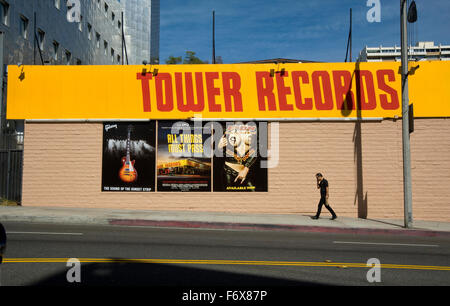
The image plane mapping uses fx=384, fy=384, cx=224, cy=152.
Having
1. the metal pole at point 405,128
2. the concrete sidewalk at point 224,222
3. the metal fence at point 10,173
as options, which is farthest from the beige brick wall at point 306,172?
the metal pole at point 405,128

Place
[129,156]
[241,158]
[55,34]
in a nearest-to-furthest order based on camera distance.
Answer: [241,158] → [129,156] → [55,34]

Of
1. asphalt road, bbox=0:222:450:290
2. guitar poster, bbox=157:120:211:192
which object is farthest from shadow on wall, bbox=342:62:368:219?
guitar poster, bbox=157:120:211:192

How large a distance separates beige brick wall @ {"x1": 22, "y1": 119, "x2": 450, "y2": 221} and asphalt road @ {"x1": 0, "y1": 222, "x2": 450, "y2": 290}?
5013 millimetres

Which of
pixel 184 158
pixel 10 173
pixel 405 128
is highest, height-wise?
pixel 405 128

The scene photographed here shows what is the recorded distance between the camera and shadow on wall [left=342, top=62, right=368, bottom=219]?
16.3 m

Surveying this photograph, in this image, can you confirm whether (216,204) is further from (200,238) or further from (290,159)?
(200,238)

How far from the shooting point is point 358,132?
16.5 metres

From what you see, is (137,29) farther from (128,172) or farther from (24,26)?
(128,172)

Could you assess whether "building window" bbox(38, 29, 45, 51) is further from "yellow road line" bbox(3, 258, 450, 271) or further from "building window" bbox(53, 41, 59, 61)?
"yellow road line" bbox(3, 258, 450, 271)

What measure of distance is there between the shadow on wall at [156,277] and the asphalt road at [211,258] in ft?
0.05

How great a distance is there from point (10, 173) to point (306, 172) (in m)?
13.4

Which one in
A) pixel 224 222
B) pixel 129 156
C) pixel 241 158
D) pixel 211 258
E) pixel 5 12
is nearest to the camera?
pixel 211 258

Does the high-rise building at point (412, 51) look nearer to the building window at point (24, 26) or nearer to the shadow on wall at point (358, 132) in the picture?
the building window at point (24, 26)

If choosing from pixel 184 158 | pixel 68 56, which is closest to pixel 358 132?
pixel 184 158
